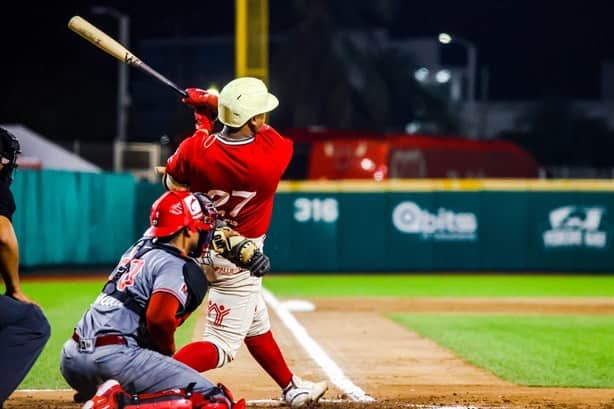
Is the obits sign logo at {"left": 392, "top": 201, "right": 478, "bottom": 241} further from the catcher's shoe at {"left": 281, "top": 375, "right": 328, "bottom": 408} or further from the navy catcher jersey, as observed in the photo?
the navy catcher jersey

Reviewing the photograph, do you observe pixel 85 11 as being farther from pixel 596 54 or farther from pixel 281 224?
pixel 596 54

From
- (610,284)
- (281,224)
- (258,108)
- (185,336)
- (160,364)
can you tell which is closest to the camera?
(160,364)

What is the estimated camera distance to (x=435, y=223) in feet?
78.2

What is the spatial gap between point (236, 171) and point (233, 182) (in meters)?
0.08

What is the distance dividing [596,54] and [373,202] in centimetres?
4494

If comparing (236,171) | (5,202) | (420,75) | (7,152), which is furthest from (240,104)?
(420,75)

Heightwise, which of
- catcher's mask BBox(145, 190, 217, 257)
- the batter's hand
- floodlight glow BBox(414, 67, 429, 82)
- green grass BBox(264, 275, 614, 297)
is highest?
floodlight glow BBox(414, 67, 429, 82)

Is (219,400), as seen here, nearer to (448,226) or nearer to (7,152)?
(7,152)

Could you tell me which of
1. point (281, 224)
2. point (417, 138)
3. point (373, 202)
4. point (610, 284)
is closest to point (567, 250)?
point (610, 284)

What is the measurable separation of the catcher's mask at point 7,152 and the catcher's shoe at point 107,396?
169 cm

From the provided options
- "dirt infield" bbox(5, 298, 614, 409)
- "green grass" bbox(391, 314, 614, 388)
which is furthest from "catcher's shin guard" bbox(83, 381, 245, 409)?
"green grass" bbox(391, 314, 614, 388)

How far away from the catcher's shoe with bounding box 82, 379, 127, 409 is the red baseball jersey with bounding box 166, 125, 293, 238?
5.45ft

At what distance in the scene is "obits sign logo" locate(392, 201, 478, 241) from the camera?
23.8 meters

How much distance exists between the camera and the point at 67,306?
15.8m
